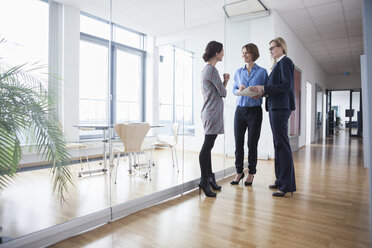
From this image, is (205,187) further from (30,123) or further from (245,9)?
(245,9)

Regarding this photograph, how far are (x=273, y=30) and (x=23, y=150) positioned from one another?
4.93 metres

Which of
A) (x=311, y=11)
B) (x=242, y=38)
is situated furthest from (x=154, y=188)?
(x=311, y=11)

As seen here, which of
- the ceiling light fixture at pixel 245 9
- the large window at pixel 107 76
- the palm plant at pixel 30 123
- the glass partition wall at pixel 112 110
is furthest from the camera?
the ceiling light fixture at pixel 245 9

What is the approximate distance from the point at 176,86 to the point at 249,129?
949mm

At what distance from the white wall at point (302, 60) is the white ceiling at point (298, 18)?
0.16 meters

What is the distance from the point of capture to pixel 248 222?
1992 millimetres

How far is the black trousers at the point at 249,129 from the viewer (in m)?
2.88

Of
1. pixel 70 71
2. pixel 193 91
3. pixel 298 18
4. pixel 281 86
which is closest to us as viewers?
pixel 70 71

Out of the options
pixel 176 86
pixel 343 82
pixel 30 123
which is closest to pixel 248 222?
pixel 176 86

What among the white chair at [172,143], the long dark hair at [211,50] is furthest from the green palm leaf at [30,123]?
the long dark hair at [211,50]

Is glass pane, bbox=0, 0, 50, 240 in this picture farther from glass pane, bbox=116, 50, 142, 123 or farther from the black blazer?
the black blazer

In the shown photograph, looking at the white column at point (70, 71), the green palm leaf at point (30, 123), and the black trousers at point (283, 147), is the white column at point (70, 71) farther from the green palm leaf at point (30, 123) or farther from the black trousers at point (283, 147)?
the black trousers at point (283, 147)

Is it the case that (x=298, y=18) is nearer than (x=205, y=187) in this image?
No

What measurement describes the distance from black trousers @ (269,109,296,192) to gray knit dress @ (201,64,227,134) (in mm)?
554
